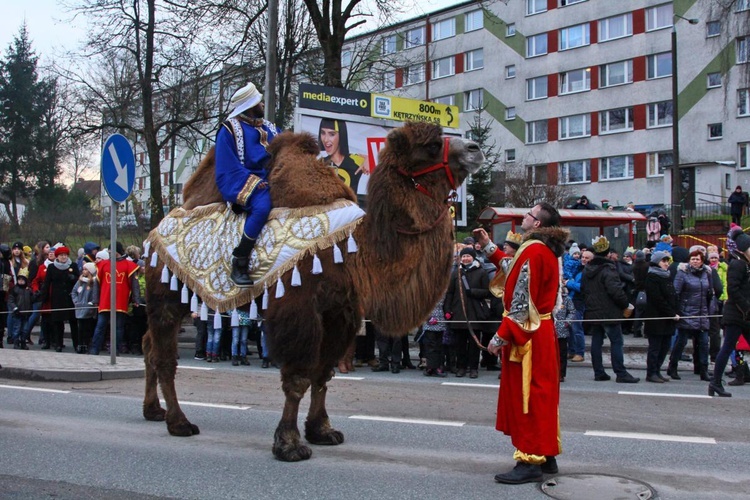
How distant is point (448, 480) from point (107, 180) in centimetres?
802

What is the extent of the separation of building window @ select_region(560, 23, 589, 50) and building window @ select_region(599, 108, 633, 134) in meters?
4.89

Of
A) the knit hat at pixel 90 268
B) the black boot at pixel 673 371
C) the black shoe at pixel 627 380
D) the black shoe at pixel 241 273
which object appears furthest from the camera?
the knit hat at pixel 90 268

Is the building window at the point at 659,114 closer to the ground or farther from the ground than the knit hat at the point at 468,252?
farther from the ground

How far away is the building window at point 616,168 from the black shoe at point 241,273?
44447 millimetres

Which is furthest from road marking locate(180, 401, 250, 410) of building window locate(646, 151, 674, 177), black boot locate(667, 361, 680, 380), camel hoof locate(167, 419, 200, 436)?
building window locate(646, 151, 674, 177)

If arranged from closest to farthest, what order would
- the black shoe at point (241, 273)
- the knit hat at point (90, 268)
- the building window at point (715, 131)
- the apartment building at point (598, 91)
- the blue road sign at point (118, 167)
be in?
the black shoe at point (241, 273) < the blue road sign at point (118, 167) < the knit hat at point (90, 268) < the apartment building at point (598, 91) < the building window at point (715, 131)

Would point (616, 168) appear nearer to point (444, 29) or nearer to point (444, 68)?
point (444, 68)

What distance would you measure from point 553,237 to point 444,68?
53226 millimetres

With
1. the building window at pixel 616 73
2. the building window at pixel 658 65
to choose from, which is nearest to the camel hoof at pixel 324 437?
the building window at pixel 658 65

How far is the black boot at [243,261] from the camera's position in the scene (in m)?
6.31

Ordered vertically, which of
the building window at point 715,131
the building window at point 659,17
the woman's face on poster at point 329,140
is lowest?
the woman's face on poster at point 329,140

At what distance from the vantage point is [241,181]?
6391 mm

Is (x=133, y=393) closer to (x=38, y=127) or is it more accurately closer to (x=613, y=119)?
(x=38, y=127)

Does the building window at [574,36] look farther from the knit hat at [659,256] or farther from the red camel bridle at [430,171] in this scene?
the red camel bridle at [430,171]
